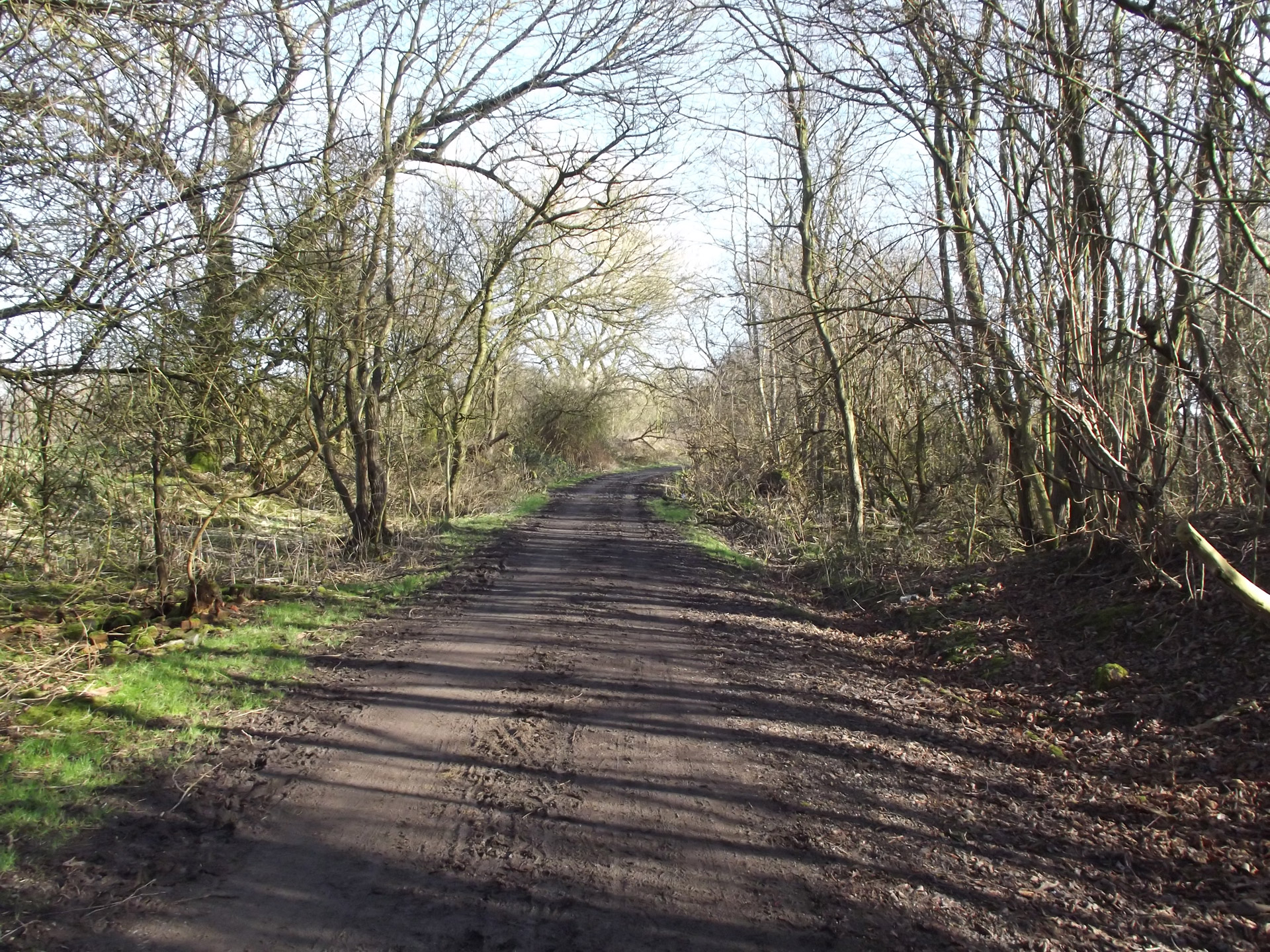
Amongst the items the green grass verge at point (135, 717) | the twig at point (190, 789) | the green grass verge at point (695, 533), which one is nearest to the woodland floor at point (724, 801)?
the twig at point (190, 789)

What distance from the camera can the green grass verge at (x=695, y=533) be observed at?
13.5 meters

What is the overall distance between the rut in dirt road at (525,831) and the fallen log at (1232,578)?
3.75 m

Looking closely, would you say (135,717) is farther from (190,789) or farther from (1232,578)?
(1232,578)

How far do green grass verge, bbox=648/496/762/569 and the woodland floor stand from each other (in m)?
5.50

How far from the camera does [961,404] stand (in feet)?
41.8

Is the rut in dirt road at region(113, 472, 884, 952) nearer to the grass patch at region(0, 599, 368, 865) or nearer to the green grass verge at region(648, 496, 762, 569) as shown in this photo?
the grass patch at region(0, 599, 368, 865)

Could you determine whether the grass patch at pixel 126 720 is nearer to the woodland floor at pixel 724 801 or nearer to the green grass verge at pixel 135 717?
the green grass verge at pixel 135 717

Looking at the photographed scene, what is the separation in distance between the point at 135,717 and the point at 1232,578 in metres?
7.92

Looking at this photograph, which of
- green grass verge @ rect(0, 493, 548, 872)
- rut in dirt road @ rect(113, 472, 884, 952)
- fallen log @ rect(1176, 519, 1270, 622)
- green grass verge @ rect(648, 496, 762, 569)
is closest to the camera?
rut in dirt road @ rect(113, 472, 884, 952)

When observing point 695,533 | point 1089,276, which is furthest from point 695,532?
point 1089,276

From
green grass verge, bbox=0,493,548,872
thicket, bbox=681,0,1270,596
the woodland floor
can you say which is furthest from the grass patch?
thicket, bbox=681,0,1270,596

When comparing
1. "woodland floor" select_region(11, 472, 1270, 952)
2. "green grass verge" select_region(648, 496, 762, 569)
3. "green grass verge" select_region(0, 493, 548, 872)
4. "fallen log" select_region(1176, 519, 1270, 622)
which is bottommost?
"woodland floor" select_region(11, 472, 1270, 952)

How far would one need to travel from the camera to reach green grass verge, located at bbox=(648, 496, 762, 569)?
44.3 ft

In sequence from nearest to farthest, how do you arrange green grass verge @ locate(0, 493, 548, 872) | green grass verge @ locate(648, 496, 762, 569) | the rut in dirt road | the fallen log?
1. the rut in dirt road
2. green grass verge @ locate(0, 493, 548, 872)
3. the fallen log
4. green grass verge @ locate(648, 496, 762, 569)
